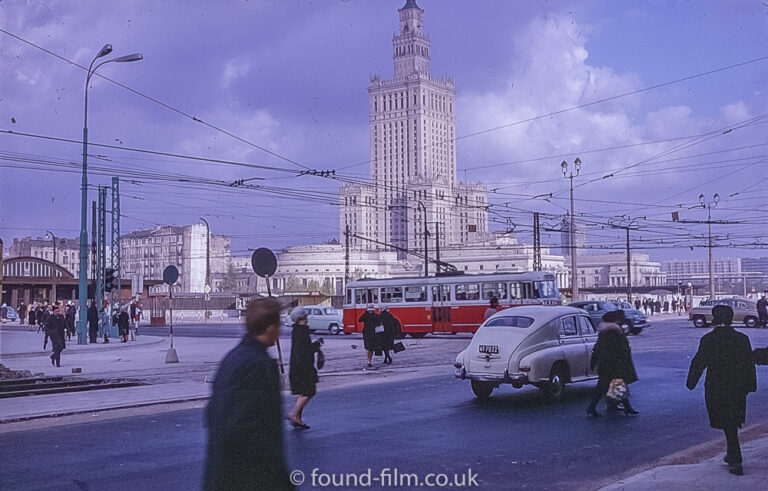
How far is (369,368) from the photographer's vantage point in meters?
22.0

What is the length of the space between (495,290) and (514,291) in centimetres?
93

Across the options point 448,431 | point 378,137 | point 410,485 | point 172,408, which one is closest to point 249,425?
point 410,485

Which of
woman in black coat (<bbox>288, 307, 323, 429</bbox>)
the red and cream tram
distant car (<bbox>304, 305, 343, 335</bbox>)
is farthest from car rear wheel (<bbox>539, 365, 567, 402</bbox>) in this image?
distant car (<bbox>304, 305, 343, 335</bbox>)

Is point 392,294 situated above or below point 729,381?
above

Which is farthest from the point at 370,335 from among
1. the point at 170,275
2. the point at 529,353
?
the point at 529,353

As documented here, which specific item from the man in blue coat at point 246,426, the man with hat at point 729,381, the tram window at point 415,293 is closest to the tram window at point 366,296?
the tram window at point 415,293

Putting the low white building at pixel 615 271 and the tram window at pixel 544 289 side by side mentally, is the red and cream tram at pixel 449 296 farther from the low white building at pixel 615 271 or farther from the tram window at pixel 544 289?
the low white building at pixel 615 271

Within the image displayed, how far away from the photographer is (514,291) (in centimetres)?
3659

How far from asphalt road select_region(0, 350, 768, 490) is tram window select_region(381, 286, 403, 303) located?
81.4ft

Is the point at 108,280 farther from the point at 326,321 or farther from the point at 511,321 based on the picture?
the point at 511,321

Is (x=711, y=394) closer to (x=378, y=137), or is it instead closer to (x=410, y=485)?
(x=410, y=485)

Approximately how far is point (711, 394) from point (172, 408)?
913 centimetres

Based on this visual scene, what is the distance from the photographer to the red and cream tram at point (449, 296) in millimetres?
36562

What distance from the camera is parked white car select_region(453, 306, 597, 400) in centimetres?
1372
